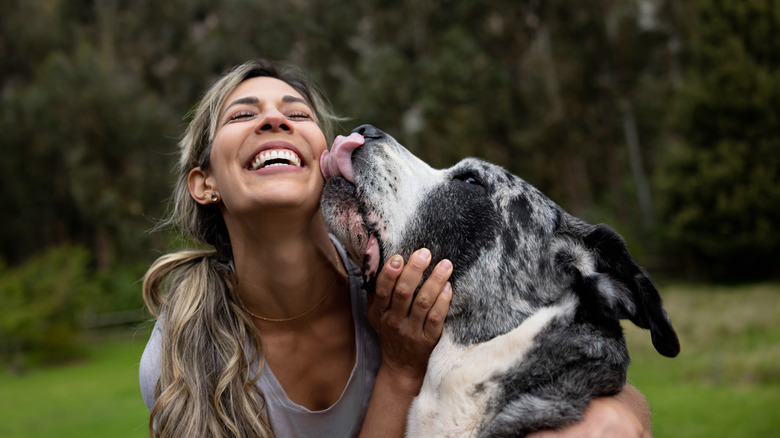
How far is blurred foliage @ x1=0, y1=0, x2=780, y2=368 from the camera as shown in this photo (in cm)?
2338

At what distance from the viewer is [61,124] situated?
28.5 meters

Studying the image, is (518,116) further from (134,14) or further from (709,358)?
(134,14)

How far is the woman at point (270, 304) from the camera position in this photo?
2762 mm

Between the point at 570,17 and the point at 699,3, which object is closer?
the point at 699,3

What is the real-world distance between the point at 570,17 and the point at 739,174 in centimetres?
1003

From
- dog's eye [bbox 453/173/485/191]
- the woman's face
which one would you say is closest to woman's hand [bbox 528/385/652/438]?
dog's eye [bbox 453/173/485/191]

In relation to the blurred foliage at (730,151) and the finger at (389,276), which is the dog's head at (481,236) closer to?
the finger at (389,276)

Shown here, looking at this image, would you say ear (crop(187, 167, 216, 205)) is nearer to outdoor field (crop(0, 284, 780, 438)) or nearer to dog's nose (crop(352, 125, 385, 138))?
dog's nose (crop(352, 125, 385, 138))

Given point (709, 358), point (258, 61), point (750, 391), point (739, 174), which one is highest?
point (258, 61)

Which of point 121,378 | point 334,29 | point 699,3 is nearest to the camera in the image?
point 121,378

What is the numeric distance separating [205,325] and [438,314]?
46.4 inches

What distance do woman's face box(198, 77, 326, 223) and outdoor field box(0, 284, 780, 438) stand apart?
5.75m

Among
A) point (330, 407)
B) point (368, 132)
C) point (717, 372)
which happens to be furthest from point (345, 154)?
point (717, 372)

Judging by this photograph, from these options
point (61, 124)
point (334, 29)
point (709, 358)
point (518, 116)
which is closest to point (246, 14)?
point (334, 29)
